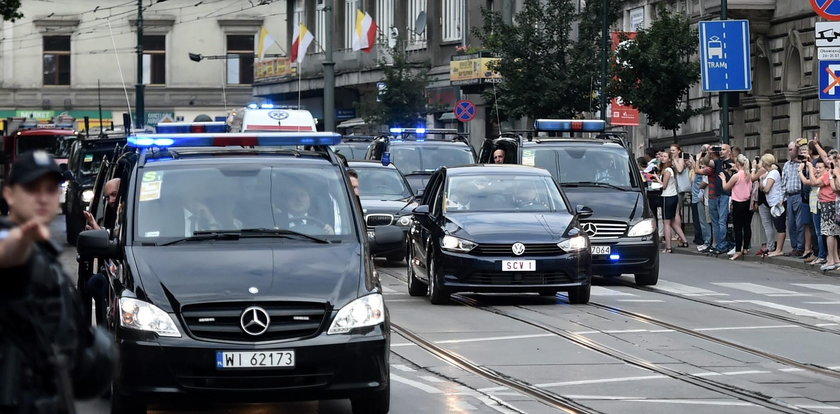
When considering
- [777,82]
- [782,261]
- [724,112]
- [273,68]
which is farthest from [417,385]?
[273,68]

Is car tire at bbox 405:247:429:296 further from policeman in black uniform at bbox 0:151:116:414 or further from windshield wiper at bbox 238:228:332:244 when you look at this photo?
policeman in black uniform at bbox 0:151:116:414

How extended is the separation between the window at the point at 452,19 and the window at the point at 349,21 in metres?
9.36

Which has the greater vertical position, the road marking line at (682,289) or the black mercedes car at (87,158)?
the black mercedes car at (87,158)

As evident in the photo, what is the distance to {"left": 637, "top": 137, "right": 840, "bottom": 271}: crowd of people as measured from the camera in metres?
22.9

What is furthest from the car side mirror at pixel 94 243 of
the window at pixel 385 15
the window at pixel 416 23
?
the window at pixel 385 15

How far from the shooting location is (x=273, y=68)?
69.1m

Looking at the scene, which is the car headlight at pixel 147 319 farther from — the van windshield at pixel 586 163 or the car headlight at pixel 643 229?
the van windshield at pixel 586 163

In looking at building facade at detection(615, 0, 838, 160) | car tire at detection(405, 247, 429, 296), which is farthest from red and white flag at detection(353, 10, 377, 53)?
car tire at detection(405, 247, 429, 296)

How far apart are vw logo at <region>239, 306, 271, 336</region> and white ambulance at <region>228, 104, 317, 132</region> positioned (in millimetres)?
23377

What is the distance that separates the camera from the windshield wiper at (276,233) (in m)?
9.73

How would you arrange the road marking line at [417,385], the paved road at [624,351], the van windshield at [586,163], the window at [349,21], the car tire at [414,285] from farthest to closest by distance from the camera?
the window at [349,21]
the van windshield at [586,163]
the car tire at [414,285]
the road marking line at [417,385]
the paved road at [624,351]

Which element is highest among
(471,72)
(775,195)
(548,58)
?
(471,72)

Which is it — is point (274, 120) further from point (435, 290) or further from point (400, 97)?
point (400, 97)

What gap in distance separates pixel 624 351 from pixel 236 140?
3959 millimetres
